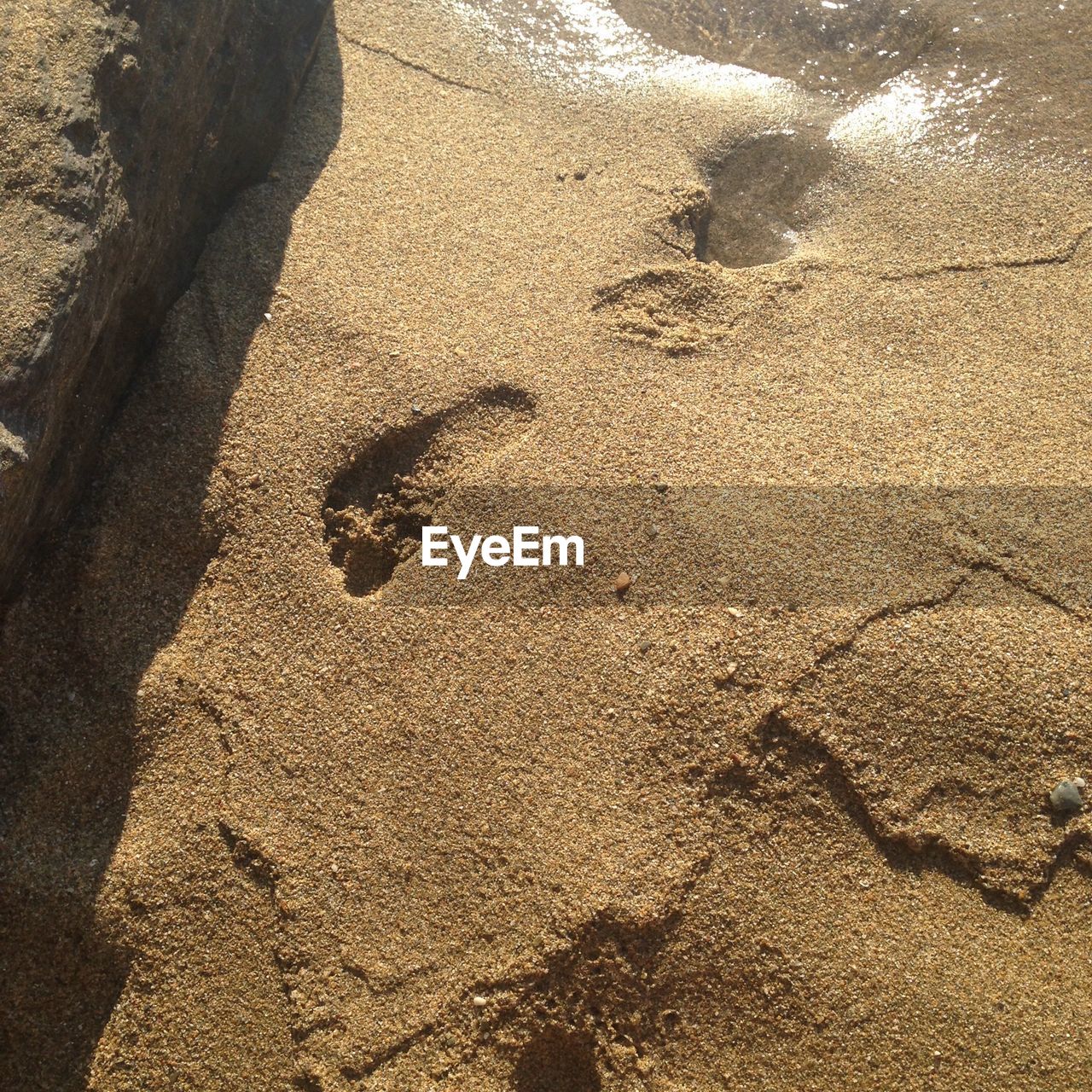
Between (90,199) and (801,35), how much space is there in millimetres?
2518

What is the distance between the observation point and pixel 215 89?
2.46 metres

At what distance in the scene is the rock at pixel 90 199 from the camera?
1787mm

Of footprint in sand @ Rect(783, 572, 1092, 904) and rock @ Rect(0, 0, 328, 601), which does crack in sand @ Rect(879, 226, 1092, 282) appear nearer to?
footprint in sand @ Rect(783, 572, 1092, 904)

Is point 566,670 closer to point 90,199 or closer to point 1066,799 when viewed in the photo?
point 1066,799

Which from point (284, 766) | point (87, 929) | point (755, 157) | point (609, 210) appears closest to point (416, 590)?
point (284, 766)

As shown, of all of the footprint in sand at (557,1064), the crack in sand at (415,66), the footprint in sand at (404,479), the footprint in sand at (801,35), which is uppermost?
the footprint in sand at (801,35)

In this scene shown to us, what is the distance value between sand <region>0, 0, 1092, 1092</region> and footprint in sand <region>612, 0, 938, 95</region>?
0.79 m

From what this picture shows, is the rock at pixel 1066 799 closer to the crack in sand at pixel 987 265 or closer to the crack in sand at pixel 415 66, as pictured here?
the crack in sand at pixel 987 265

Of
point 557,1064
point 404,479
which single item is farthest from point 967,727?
point 404,479

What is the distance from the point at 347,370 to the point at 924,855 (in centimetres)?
Result: 168

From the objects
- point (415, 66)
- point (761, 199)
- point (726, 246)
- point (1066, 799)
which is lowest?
point (1066, 799)

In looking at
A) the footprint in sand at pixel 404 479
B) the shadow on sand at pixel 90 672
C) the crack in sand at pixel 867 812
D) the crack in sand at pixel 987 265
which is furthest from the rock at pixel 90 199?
the crack in sand at pixel 987 265

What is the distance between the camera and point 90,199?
1.93 metres

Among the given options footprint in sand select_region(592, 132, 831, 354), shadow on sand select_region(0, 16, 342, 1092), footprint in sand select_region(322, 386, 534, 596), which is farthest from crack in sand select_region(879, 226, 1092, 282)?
shadow on sand select_region(0, 16, 342, 1092)
